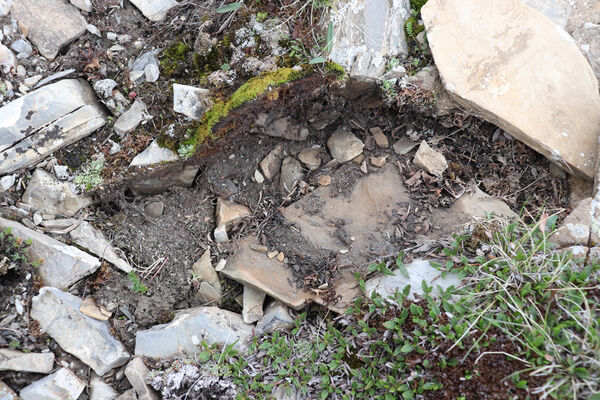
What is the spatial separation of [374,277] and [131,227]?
2299 millimetres

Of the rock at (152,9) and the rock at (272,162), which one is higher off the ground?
the rock at (152,9)

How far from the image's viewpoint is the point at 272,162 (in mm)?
4359

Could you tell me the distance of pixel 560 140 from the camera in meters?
3.78

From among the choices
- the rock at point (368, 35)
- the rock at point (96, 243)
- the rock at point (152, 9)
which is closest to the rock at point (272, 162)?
the rock at point (368, 35)

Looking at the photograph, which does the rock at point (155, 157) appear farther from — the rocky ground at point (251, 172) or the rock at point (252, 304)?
the rock at point (252, 304)

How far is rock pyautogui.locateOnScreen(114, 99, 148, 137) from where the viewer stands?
3.98 metres

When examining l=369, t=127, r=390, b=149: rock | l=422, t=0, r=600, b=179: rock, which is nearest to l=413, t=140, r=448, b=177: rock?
l=369, t=127, r=390, b=149: rock

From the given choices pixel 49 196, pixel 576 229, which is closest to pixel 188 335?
pixel 49 196

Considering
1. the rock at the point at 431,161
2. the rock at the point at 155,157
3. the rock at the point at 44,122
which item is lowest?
the rock at the point at 431,161

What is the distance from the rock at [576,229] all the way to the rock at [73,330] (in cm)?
373

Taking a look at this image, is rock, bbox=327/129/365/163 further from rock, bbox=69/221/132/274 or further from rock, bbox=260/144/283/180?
rock, bbox=69/221/132/274

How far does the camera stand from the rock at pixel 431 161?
13.6 feet

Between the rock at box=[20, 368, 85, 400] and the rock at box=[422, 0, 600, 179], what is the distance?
13.1 ft

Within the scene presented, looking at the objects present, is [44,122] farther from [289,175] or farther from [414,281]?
[414,281]
